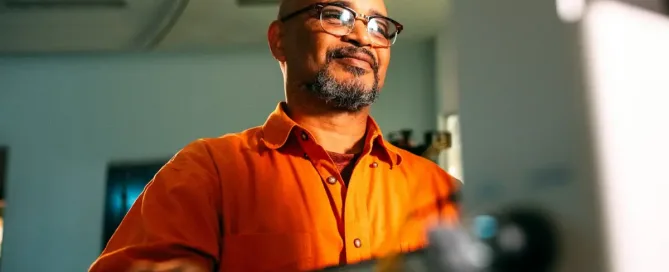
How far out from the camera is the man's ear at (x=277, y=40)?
72 centimetres

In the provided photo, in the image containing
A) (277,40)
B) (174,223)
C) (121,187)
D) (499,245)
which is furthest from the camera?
(121,187)

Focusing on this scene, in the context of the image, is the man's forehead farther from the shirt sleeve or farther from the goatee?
the shirt sleeve

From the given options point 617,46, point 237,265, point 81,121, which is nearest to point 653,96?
point 617,46

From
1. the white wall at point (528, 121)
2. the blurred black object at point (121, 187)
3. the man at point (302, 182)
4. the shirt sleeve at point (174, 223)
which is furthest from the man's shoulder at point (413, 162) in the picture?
the blurred black object at point (121, 187)

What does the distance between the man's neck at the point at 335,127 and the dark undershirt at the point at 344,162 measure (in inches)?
0.4

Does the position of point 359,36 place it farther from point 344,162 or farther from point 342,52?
point 344,162

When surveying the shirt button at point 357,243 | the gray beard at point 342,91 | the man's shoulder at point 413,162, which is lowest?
the shirt button at point 357,243

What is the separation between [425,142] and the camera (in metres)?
0.93

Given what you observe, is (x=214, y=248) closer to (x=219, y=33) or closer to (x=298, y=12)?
(x=298, y=12)

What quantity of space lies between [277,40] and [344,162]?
0.69 feet

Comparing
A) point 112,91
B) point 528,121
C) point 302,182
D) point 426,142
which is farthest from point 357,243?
point 112,91

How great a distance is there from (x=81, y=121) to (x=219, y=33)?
38 cm

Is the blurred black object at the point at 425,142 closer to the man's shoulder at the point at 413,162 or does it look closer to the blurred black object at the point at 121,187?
the man's shoulder at the point at 413,162

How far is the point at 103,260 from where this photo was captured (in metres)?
0.50
